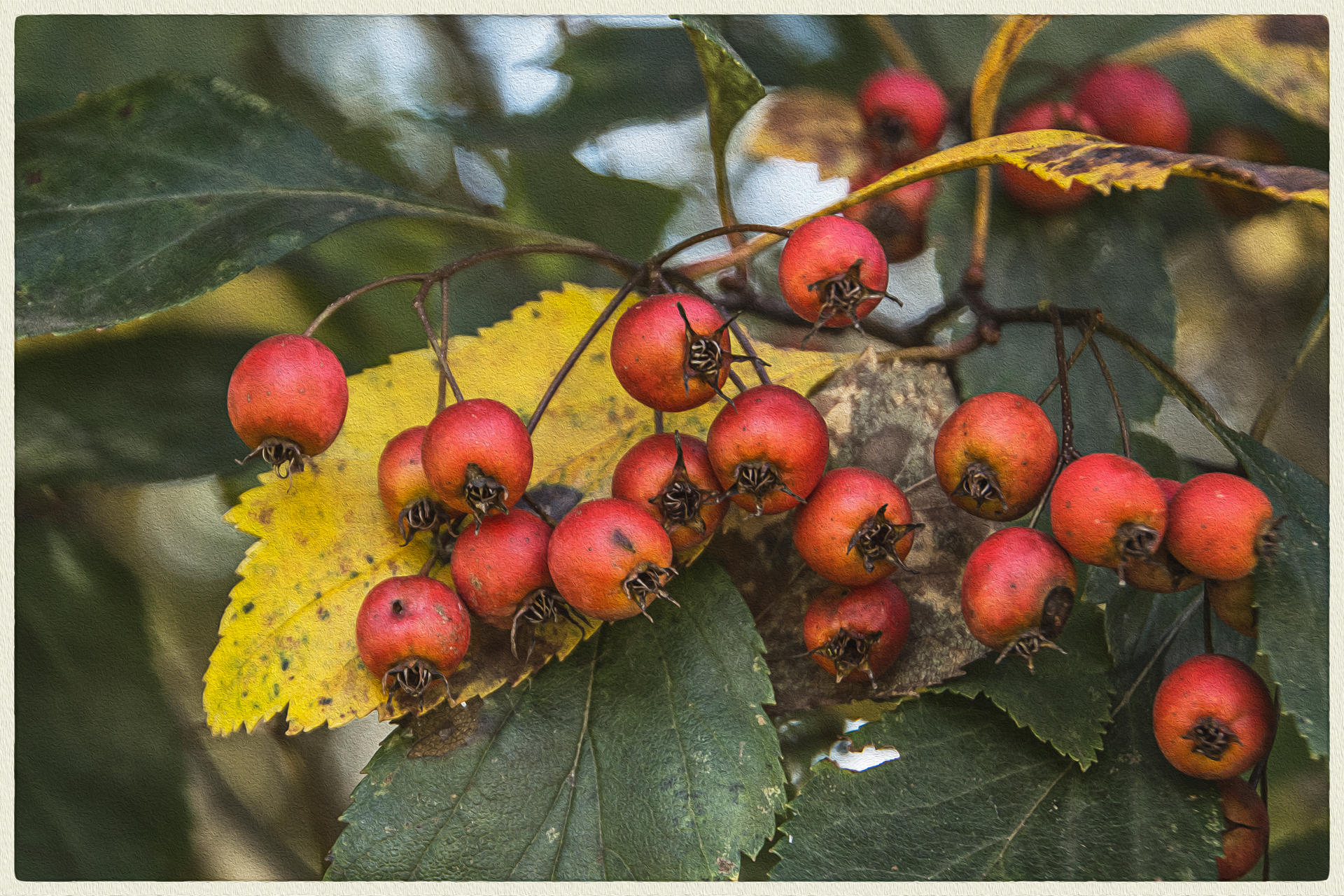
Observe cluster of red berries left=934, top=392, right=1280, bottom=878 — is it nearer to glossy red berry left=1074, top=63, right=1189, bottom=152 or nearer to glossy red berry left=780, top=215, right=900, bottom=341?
glossy red berry left=780, top=215, right=900, bottom=341

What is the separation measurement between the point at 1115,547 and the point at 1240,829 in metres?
0.21

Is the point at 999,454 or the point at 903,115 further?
the point at 903,115

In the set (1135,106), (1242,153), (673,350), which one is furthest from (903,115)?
(673,350)

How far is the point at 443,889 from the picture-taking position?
2.12 ft

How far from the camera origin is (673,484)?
564mm

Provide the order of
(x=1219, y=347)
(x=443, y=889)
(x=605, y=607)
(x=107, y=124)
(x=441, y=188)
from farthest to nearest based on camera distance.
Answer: (x=441, y=188), (x=1219, y=347), (x=107, y=124), (x=443, y=889), (x=605, y=607)

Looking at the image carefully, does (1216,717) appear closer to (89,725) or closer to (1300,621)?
(1300,621)

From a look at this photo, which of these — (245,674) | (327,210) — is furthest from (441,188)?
(245,674)

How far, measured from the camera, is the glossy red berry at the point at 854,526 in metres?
0.56

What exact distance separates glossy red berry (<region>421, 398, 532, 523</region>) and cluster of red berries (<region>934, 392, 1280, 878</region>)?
0.80 feet

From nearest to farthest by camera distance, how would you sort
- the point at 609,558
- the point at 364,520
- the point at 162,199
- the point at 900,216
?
the point at 609,558 < the point at 364,520 < the point at 162,199 < the point at 900,216

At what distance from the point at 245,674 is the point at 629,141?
60cm

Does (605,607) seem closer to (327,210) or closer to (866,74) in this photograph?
(327,210)

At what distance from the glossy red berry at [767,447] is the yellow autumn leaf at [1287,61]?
20.5 inches
